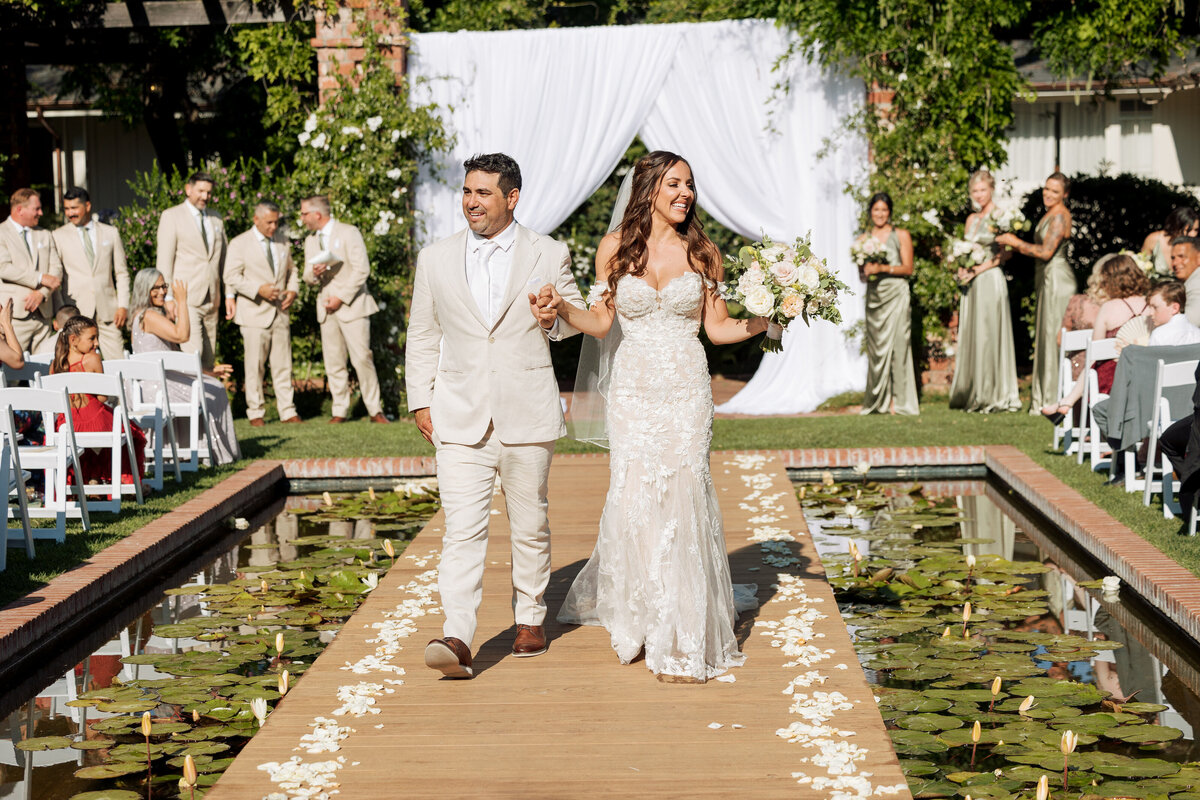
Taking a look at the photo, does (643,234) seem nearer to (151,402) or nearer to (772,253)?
(772,253)

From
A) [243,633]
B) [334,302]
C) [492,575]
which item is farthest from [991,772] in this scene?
[334,302]

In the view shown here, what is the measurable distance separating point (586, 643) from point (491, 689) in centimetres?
63

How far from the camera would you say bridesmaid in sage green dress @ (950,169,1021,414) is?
11.7 meters

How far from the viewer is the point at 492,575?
21.0 ft

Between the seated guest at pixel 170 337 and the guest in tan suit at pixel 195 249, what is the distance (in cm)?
134

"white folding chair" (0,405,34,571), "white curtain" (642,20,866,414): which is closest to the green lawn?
"white folding chair" (0,405,34,571)

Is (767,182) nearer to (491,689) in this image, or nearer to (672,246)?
(672,246)

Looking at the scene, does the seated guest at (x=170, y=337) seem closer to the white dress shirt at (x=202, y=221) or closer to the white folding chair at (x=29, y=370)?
the white folding chair at (x=29, y=370)

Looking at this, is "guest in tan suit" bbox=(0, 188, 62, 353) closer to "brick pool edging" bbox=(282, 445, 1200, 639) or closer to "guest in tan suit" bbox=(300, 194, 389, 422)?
"guest in tan suit" bbox=(300, 194, 389, 422)

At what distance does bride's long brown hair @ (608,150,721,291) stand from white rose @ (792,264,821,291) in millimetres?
305

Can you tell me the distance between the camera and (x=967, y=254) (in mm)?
11555

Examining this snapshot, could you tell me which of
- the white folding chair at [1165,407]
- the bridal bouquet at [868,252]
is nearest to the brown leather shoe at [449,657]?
the white folding chair at [1165,407]

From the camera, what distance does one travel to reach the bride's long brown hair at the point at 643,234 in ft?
16.1

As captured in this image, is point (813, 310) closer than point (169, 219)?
Yes
